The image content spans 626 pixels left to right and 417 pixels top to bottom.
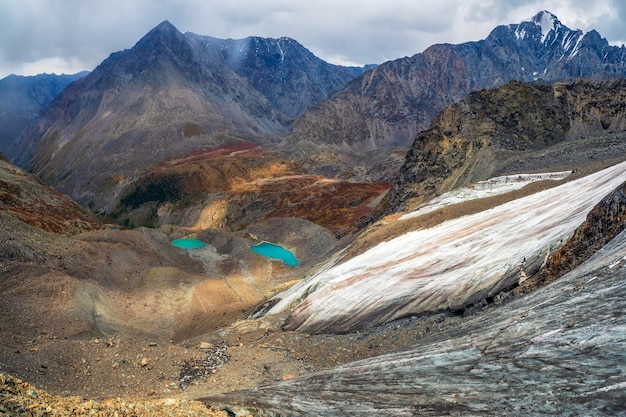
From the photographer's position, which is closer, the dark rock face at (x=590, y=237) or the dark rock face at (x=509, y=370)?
the dark rock face at (x=509, y=370)

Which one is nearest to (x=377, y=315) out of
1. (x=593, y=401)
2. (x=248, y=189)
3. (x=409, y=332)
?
(x=409, y=332)

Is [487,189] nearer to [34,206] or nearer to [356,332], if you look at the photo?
[356,332]

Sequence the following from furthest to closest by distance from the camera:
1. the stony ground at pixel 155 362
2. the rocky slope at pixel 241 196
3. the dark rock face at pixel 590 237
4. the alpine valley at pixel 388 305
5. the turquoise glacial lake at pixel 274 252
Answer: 1. the rocky slope at pixel 241 196
2. the turquoise glacial lake at pixel 274 252
3. the dark rock face at pixel 590 237
4. the stony ground at pixel 155 362
5. the alpine valley at pixel 388 305

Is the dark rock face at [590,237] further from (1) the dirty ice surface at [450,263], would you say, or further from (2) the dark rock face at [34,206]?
(2) the dark rock face at [34,206]

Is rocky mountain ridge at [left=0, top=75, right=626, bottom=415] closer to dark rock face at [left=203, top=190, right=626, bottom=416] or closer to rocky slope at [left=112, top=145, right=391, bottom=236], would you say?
dark rock face at [left=203, top=190, right=626, bottom=416]

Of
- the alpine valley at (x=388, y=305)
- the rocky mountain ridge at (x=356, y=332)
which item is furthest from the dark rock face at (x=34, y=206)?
the rocky mountain ridge at (x=356, y=332)

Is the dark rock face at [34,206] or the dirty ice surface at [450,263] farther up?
the dark rock face at [34,206]
